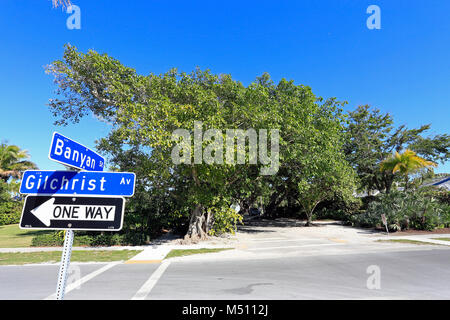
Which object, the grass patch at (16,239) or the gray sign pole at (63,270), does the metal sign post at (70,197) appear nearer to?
the gray sign pole at (63,270)

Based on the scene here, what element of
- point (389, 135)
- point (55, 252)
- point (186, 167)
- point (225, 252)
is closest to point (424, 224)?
point (389, 135)

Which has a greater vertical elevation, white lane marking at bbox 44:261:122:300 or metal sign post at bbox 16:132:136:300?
A: metal sign post at bbox 16:132:136:300

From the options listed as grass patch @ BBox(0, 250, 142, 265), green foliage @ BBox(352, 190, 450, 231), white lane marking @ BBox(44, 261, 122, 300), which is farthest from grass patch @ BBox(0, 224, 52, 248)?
green foliage @ BBox(352, 190, 450, 231)

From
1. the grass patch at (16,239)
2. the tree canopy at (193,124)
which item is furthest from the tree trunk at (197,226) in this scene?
the grass patch at (16,239)

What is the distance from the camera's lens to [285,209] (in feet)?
115

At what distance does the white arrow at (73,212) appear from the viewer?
2336 mm

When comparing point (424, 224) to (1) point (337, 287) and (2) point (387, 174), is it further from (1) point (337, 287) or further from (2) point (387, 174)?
(1) point (337, 287)

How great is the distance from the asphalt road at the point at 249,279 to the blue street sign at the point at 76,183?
3.55 m

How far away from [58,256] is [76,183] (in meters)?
9.98

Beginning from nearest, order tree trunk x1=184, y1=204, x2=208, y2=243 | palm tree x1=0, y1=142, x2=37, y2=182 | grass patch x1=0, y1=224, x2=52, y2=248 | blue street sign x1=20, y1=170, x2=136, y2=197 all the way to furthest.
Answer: blue street sign x1=20, y1=170, x2=136, y2=197 → grass patch x1=0, y1=224, x2=52, y2=248 → tree trunk x1=184, y1=204, x2=208, y2=243 → palm tree x1=0, y1=142, x2=37, y2=182

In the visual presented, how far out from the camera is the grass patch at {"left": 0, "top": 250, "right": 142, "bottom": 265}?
352 inches

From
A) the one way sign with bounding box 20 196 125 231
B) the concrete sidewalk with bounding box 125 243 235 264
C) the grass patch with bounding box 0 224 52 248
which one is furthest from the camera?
the grass patch with bounding box 0 224 52 248

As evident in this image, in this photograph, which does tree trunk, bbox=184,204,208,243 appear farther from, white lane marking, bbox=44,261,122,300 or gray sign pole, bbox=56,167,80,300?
gray sign pole, bbox=56,167,80,300
